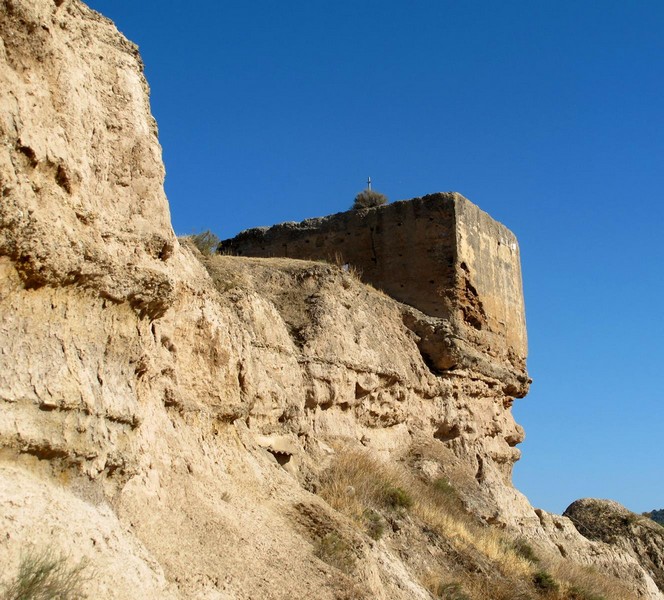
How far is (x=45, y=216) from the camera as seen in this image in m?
5.09

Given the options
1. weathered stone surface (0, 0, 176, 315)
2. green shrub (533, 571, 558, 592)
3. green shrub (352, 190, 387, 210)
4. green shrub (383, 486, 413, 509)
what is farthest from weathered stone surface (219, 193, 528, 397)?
weathered stone surface (0, 0, 176, 315)

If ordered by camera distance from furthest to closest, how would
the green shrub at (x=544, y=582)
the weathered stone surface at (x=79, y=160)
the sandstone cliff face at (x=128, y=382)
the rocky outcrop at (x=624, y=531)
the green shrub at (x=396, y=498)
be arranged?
the rocky outcrop at (x=624, y=531) → the green shrub at (x=544, y=582) → the green shrub at (x=396, y=498) → the weathered stone surface at (x=79, y=160) → the sandstone cliff face at (x=128, y=382)

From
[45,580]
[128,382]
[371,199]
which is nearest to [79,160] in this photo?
[128,382]

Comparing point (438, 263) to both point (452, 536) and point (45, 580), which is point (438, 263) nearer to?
point (452, 536)

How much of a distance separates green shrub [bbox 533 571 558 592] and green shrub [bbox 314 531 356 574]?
4.30 meters

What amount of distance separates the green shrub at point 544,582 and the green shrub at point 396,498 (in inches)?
74.5

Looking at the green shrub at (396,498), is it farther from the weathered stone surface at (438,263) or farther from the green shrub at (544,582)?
the weathered stone surface at (438,263)

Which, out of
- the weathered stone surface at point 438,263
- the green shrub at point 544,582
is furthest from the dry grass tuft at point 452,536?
the weathered stone surface at point 438,263

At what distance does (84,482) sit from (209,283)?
3771 millimetres

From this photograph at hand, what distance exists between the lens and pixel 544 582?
424 inches

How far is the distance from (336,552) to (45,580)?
3381 mm

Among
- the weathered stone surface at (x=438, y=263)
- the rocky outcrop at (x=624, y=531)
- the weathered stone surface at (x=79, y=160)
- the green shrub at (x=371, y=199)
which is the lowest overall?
the rocky outcrop at (x=624, y=531)

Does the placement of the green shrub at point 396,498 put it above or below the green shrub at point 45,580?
above

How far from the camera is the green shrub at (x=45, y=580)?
3.97 meters
